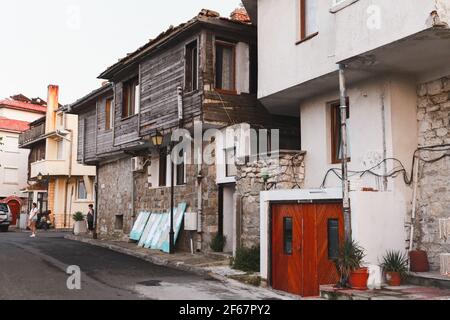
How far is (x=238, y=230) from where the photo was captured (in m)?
13.3

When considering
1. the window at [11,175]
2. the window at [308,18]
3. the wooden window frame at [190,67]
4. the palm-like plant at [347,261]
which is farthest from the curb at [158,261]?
the window at [11,175]

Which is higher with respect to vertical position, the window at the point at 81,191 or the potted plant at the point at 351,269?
the window at the point at 81,191

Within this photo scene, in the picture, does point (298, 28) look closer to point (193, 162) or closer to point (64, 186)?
point (193, 162)

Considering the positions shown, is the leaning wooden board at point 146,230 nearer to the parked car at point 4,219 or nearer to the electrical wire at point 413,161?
the electrical wire at point 413,161

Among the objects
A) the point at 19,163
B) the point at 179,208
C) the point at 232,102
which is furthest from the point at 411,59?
the point at 19,163

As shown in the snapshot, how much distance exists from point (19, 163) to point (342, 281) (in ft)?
142

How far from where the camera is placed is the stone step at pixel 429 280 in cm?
836

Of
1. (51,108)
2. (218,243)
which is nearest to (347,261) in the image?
(218,243)

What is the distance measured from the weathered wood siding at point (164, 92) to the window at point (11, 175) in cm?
3223

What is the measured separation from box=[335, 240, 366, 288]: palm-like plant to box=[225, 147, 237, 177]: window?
6528 mm

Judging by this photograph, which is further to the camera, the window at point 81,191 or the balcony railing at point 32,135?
the balcony railing at point 32,135

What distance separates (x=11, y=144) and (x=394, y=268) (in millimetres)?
43156

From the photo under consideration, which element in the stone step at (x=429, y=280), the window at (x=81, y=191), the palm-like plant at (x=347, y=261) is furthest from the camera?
the window at (x=81, y=191)

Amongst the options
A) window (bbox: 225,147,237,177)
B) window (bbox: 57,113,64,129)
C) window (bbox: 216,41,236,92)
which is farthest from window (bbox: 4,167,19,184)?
window (bbox: 225,147,237,177)
